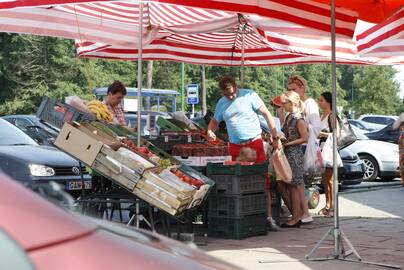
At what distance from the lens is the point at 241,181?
8086 millimetres

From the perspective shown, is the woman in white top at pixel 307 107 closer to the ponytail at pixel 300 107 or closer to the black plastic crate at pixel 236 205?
the ponytail at pixel 300 107

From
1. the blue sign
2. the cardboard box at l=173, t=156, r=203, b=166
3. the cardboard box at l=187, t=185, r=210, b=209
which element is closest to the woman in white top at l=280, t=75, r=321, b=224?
the cardboard box at l=173, t=156, r=203, b=166

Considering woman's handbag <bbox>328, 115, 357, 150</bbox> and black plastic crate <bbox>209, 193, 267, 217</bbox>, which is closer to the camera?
black plastic crate <bbox>209, 193, 267, 217</bbox>

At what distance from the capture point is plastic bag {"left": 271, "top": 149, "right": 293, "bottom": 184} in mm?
8891

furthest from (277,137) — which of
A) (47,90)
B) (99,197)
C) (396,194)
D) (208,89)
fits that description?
(208,89)

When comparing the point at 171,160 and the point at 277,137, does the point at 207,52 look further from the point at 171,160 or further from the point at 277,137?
the point at 171,160

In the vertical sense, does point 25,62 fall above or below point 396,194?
above

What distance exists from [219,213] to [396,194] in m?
7.10

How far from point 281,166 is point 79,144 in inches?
123

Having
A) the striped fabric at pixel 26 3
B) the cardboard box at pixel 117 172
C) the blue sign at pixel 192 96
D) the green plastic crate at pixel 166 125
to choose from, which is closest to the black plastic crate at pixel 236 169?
the green plastic crate at pixel 166 125

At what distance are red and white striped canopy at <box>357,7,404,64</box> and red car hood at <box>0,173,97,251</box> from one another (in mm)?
8352

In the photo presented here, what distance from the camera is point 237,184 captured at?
805cm

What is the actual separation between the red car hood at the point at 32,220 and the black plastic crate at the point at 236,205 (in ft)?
21.4

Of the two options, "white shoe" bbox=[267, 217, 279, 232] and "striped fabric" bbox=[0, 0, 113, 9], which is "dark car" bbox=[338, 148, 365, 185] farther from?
"striped fabric" bbox=[0, 0, 113, 9]
